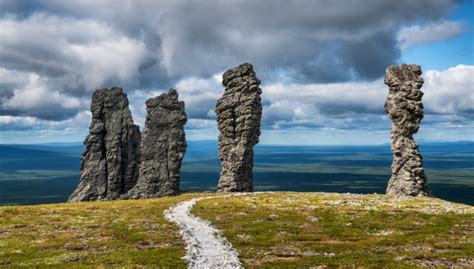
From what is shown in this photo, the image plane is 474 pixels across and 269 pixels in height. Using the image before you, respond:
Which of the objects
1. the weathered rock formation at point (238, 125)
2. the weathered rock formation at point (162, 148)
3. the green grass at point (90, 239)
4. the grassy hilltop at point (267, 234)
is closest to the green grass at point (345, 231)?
the grassy hilltop at point (267, 234)

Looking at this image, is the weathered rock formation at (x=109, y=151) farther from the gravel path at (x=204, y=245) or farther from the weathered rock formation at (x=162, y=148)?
the gravel path at (x=204, y=245)

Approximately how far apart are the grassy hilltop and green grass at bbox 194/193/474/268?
0.29 feet

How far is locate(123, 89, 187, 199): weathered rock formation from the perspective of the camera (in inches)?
4067

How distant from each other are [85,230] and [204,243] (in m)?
19.0

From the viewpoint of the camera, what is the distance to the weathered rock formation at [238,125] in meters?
103

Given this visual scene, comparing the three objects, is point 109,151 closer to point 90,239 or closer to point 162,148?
point 162,148

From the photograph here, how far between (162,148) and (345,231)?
64744 mm

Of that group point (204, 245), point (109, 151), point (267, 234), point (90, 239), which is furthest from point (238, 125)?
point (204, 245)

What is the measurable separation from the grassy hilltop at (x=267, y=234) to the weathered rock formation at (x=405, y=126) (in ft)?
41.8

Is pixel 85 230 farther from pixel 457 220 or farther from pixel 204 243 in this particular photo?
pixel 457 220

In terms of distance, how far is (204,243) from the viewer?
4097 cm

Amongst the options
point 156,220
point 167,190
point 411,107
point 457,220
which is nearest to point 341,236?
point 457,220

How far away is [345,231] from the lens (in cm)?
4866

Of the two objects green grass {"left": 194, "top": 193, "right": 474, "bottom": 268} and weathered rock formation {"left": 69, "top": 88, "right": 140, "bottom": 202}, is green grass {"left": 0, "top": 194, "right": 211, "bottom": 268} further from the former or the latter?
weathered rock formation {"left": 69, "top": 88, "right": 140, "bottom": 202}
